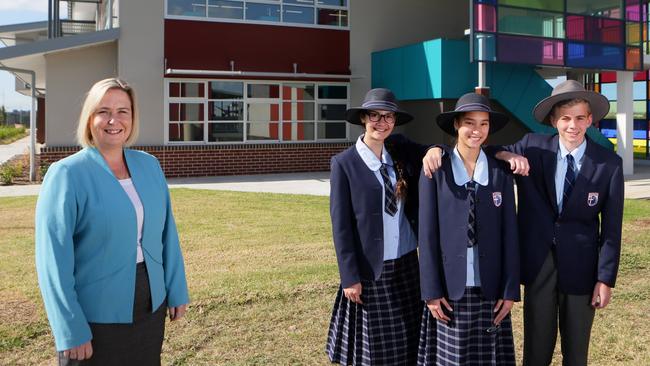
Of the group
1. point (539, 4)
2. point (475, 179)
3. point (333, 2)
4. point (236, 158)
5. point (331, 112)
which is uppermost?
point (333, 2)

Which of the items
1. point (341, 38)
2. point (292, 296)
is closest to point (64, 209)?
point (292, 296)

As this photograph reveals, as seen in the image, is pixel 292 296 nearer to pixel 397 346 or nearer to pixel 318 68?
pixel 397 346

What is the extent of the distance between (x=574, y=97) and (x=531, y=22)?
1289cm

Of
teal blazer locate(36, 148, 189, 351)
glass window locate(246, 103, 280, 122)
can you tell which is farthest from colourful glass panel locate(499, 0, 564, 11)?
teal blazer locate(36, 148, 189, 351)

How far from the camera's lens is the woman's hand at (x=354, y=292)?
10.3 ft

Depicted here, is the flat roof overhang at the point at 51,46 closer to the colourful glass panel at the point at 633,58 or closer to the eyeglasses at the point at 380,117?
the eyeglasses at the point at 380,117

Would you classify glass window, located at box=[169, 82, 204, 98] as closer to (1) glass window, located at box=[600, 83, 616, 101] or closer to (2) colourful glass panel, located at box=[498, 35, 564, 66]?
(2) colourful glass panel, located at box=[498, 35, 564, 66]

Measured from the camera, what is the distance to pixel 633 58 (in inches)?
640

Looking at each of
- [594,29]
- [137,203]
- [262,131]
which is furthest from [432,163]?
[594,29]

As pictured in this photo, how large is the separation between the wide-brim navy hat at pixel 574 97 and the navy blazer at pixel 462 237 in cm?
51

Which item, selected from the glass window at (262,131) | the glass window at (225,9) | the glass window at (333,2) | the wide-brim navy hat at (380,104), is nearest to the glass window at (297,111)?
the glass window at (262,131)

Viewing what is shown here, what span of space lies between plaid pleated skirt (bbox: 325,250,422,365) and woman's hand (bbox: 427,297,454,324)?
261 millimetres

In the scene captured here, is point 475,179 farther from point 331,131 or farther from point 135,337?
point 331,131

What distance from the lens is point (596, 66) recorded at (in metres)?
15.8
